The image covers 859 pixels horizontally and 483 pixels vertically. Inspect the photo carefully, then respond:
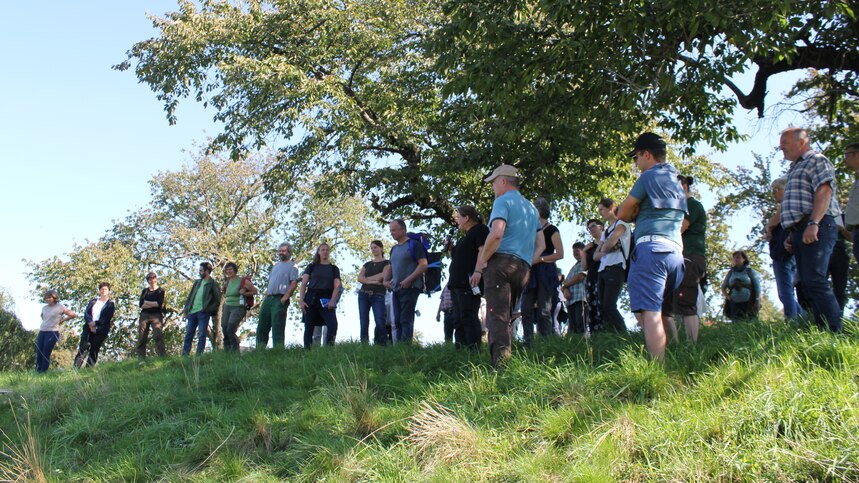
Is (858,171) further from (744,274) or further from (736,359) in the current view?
(744,274)

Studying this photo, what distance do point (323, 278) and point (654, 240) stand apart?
260 inches

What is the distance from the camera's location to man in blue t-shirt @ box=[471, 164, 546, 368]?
20.5 feet

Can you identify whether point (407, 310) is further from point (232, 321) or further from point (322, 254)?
point (232, 321)

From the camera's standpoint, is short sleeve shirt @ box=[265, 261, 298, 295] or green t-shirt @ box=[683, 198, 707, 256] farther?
short sleeve shirt @ box=[265, 261, 298, 295]

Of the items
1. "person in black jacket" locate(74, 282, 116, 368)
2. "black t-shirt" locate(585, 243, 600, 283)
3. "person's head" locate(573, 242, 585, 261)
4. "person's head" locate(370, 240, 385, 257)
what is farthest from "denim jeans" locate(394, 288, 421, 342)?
"person in black jacket" locate(74, 282, 116, 368)

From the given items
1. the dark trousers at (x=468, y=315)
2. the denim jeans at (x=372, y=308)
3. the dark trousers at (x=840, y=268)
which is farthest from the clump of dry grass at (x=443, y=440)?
the denim jeans at (x=372, y=308)

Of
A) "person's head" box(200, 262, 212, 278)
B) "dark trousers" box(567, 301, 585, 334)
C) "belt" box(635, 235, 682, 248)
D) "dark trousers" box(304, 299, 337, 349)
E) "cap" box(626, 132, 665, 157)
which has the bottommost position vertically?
"dark trousers" box(567, 301, 585, 334)

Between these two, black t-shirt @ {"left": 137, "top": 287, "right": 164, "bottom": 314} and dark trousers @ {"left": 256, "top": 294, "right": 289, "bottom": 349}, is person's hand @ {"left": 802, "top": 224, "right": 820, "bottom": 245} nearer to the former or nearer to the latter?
dark trousers @ {"left": 256, "top": 294, "right": 289, "bottom": 349}

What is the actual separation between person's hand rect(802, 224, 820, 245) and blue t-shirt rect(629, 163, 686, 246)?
996 mm

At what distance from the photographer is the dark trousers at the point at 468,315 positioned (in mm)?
7594

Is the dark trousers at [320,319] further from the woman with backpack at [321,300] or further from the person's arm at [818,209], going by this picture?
the person's arm at [818,209]

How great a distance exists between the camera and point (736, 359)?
16.7 ft

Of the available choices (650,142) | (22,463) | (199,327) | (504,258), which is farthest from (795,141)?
(199,327)

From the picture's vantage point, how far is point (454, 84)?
11016mm
